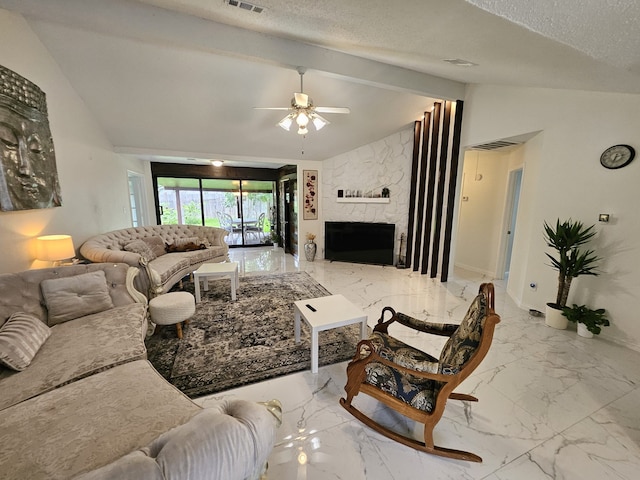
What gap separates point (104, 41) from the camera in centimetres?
258

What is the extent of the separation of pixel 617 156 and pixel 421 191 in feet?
9.03

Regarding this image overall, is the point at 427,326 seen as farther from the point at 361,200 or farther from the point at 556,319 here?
the point at 361,200

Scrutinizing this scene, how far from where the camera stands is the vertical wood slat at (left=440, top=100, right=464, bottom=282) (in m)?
4.28

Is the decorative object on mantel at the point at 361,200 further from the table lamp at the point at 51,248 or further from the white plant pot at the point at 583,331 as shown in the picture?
the table lamp at the point at 51,248

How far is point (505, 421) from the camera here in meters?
1.79

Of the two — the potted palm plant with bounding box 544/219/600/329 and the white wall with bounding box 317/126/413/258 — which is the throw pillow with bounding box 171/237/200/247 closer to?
the white wall with bounding box 317/126/413/258

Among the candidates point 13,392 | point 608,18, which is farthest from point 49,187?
point 608,18

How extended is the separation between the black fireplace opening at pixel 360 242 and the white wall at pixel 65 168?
4.23m

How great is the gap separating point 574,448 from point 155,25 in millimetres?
4337

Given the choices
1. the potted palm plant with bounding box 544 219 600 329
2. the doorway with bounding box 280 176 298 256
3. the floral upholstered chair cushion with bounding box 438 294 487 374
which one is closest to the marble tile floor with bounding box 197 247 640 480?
the potted palm plant with bounding box 544 219 600 329

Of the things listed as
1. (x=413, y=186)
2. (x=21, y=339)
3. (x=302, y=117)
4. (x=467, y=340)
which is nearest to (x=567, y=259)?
(x=467, y=340)

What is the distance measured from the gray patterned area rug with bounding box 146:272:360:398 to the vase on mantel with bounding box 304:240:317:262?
2.38 meters

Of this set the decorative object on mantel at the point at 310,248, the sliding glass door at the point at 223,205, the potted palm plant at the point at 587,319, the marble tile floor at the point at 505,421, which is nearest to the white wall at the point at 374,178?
the decorative object on mantel at the point at 310,248

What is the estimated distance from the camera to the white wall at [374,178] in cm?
561
